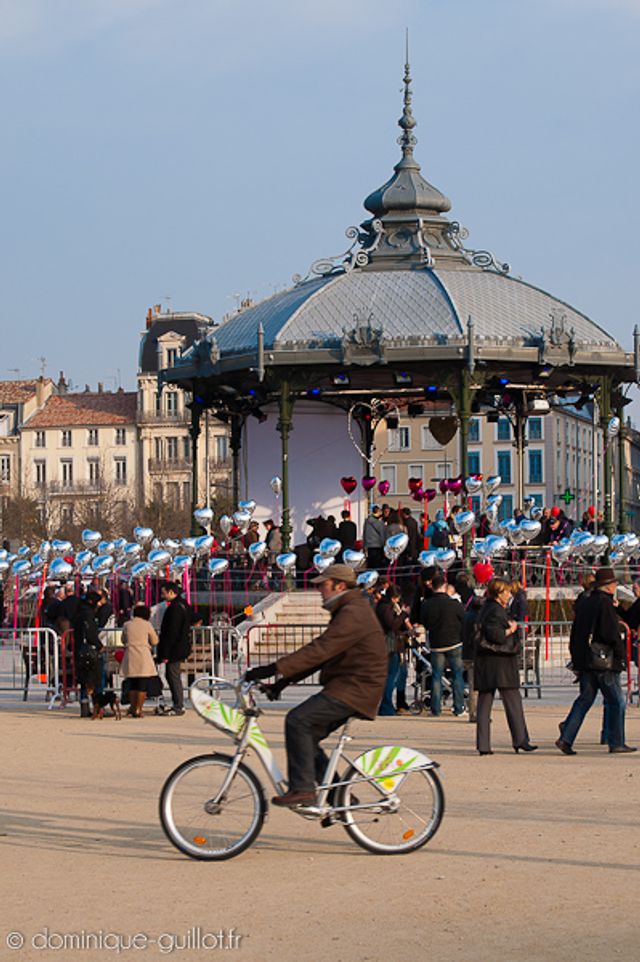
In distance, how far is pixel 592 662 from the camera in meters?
16.7

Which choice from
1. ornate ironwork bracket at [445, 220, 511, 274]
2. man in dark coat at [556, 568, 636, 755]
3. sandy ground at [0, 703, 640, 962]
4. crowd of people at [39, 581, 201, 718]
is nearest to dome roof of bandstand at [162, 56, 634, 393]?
ornate ironwork bracket at [445, 220, 511, 274]

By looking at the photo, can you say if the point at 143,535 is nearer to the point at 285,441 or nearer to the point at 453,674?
the point at 285,441

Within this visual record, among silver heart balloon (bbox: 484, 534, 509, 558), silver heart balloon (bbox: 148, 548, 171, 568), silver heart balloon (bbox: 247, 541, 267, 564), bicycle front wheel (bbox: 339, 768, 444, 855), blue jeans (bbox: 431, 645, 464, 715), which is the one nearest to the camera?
bicycle front wheel (bbox: 339, 768, 444, 855)

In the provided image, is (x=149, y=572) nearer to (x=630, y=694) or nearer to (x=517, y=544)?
(x=517, y=544)

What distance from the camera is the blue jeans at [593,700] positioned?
1666 centimetres

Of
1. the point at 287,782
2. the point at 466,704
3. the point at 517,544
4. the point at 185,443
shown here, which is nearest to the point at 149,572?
the point at 517,544

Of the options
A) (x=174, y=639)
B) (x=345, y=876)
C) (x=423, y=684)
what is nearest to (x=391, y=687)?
(x=423, y=684)

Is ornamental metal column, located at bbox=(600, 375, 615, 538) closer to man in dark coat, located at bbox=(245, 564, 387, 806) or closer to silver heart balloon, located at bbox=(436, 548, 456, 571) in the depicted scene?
silver heart balloon, located at bbox=(436, 548, 456, 571)

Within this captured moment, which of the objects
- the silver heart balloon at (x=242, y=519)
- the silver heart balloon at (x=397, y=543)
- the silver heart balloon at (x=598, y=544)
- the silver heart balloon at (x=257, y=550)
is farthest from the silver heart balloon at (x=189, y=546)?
the silver heart balloon at (x=598, y=544)

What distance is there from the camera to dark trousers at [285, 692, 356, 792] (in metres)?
10.9

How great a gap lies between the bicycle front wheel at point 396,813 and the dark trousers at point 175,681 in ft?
36.1

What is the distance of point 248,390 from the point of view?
40250 millimetres

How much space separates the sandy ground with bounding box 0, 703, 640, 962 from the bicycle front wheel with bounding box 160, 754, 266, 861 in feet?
0.47

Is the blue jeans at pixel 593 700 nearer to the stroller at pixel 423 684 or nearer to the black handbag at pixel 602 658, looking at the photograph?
the black handbag at pixel 602 658
